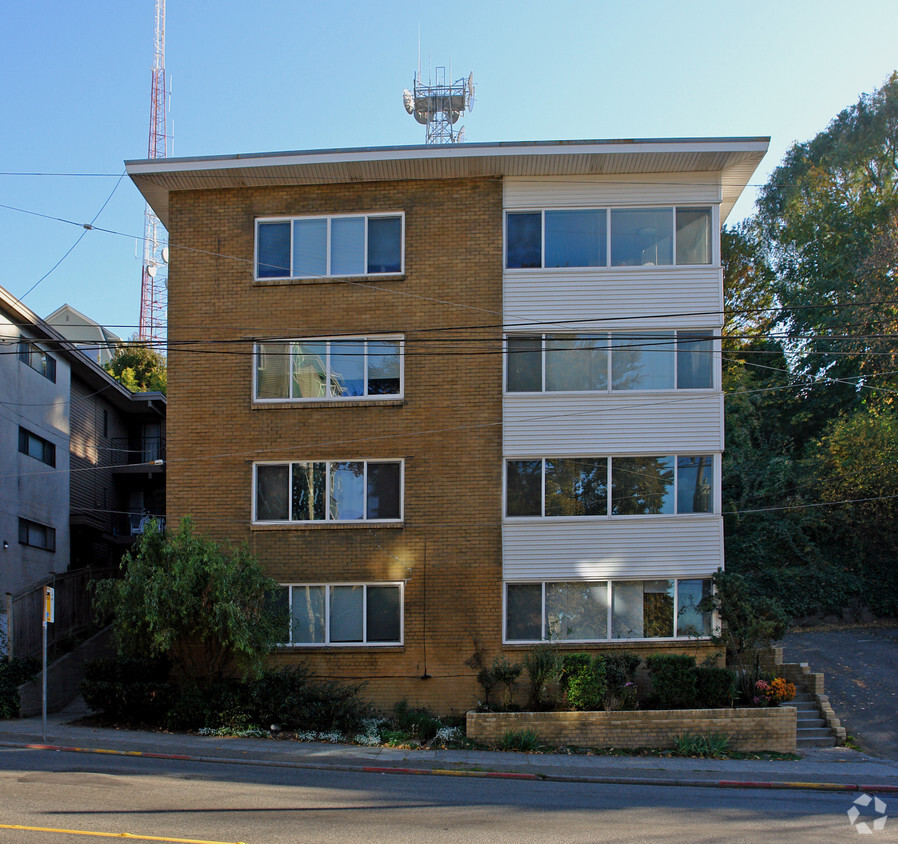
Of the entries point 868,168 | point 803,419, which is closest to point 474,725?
point 803,419

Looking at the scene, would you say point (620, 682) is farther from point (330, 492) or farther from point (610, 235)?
point (610, 235)

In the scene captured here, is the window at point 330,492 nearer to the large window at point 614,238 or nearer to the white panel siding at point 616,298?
the white panel siding at point 616,298

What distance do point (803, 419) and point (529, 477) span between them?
17.4m

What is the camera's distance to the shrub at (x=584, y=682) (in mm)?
17172

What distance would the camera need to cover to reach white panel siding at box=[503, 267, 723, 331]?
62.5ft

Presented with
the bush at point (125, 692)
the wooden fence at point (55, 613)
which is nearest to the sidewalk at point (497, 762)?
the bush at point (125, 692)

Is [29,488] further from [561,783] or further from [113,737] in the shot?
[561,783]

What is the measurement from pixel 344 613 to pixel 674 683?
6737mm

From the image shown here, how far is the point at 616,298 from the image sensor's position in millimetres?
19109

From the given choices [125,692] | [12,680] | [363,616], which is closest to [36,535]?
[12,680]

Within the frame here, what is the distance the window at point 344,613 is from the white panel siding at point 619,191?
8.76m

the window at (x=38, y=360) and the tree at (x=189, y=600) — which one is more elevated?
the window at (x=38, y=360)

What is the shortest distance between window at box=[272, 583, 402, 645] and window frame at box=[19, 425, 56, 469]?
10581 millimetres

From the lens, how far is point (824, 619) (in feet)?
84.4
